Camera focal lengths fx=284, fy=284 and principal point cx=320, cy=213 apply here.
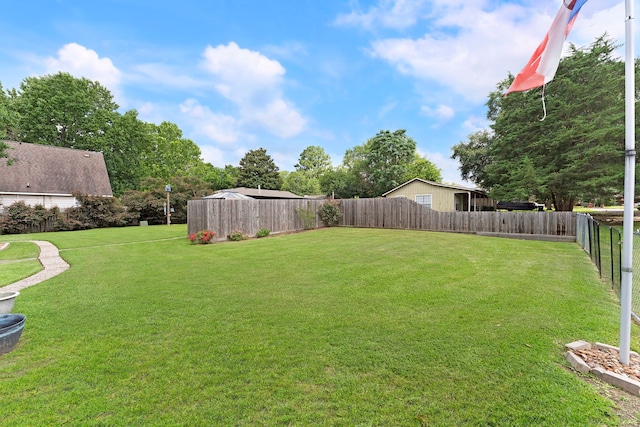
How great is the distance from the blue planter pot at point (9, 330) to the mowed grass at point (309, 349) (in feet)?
0.40

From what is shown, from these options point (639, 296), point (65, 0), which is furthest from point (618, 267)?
point (65, 0)

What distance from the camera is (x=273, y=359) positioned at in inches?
107

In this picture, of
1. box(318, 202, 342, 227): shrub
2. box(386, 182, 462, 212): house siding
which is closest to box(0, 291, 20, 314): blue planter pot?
box(318, 202, 342, 227): shrub

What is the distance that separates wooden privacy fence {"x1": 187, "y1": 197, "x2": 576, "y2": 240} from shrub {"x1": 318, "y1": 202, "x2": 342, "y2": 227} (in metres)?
0.33

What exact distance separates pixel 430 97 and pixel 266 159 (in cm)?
3142

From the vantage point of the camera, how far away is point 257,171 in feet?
137

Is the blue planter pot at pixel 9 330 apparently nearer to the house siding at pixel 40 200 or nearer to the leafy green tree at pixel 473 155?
the house siding at pixel 40 200

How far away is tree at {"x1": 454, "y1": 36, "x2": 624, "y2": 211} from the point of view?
1441 cm

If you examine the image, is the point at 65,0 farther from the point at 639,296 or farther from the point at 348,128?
the point at 348,128

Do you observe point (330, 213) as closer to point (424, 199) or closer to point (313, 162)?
point (424, 199)

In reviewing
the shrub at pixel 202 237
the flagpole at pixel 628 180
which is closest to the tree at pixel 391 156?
the shrub at pixel 202 237

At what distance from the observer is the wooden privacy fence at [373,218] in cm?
1164

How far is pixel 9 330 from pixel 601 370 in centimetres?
555

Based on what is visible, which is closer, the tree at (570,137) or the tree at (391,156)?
the tree at (570,137)
